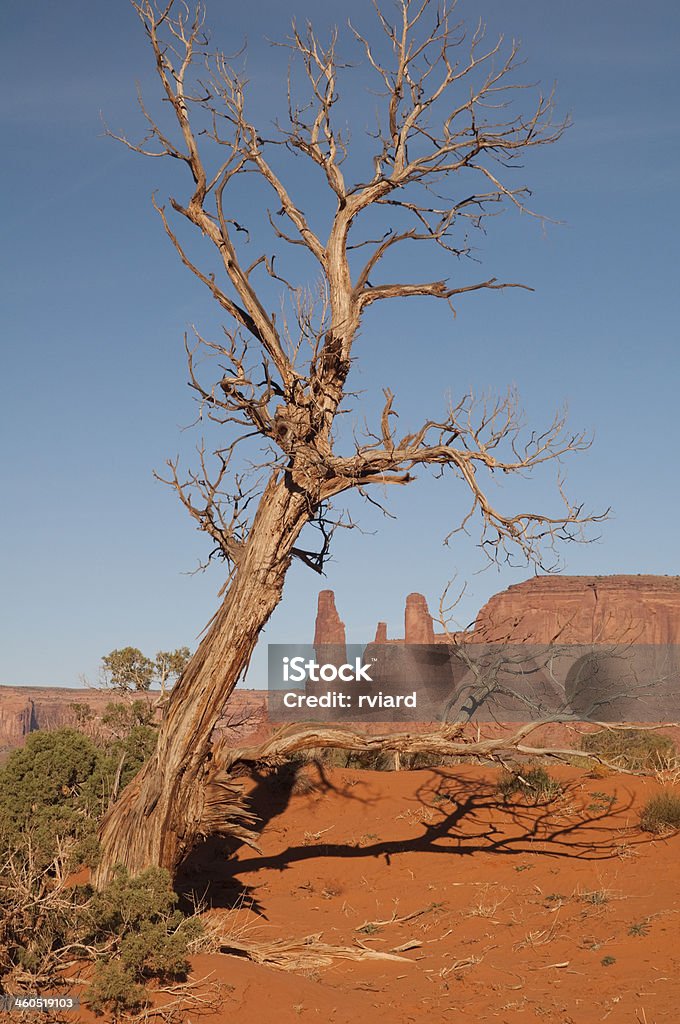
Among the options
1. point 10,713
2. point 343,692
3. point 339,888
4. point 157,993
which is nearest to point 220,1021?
point 157,993

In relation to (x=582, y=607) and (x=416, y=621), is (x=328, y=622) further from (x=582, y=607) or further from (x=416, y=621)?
(x=582, y=607)

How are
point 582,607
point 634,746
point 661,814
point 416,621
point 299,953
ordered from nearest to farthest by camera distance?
point 299,953
point 661,814
point 634,746
point 582,607
point 416,621

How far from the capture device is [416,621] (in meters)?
91.4

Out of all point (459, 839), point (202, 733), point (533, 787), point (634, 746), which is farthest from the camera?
point (634, 746)

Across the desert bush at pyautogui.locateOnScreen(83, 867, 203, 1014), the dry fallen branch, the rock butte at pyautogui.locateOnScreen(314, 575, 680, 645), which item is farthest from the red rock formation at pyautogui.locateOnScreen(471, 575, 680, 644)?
the desert bush at pyautogui.locateOnScreen(83, 867, 203, 1014)

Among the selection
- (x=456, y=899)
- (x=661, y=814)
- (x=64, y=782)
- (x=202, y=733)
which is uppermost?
(x=202, y=733)

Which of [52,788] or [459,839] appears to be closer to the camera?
[52,788]

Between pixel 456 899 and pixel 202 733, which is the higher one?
pixel 202 733

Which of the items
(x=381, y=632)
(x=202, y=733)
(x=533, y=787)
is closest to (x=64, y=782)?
(x=202, y=733)

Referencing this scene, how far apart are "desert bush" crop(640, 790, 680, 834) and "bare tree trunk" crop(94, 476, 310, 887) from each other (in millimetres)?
5174

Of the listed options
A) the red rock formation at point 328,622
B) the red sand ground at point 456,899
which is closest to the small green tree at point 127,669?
the red sand ground at point 456,899

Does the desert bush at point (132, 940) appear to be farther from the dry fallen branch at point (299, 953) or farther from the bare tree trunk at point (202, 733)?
the bare tree trunk at point (202, 733)

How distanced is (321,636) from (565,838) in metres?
80.6

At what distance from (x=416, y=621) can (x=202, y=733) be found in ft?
272
